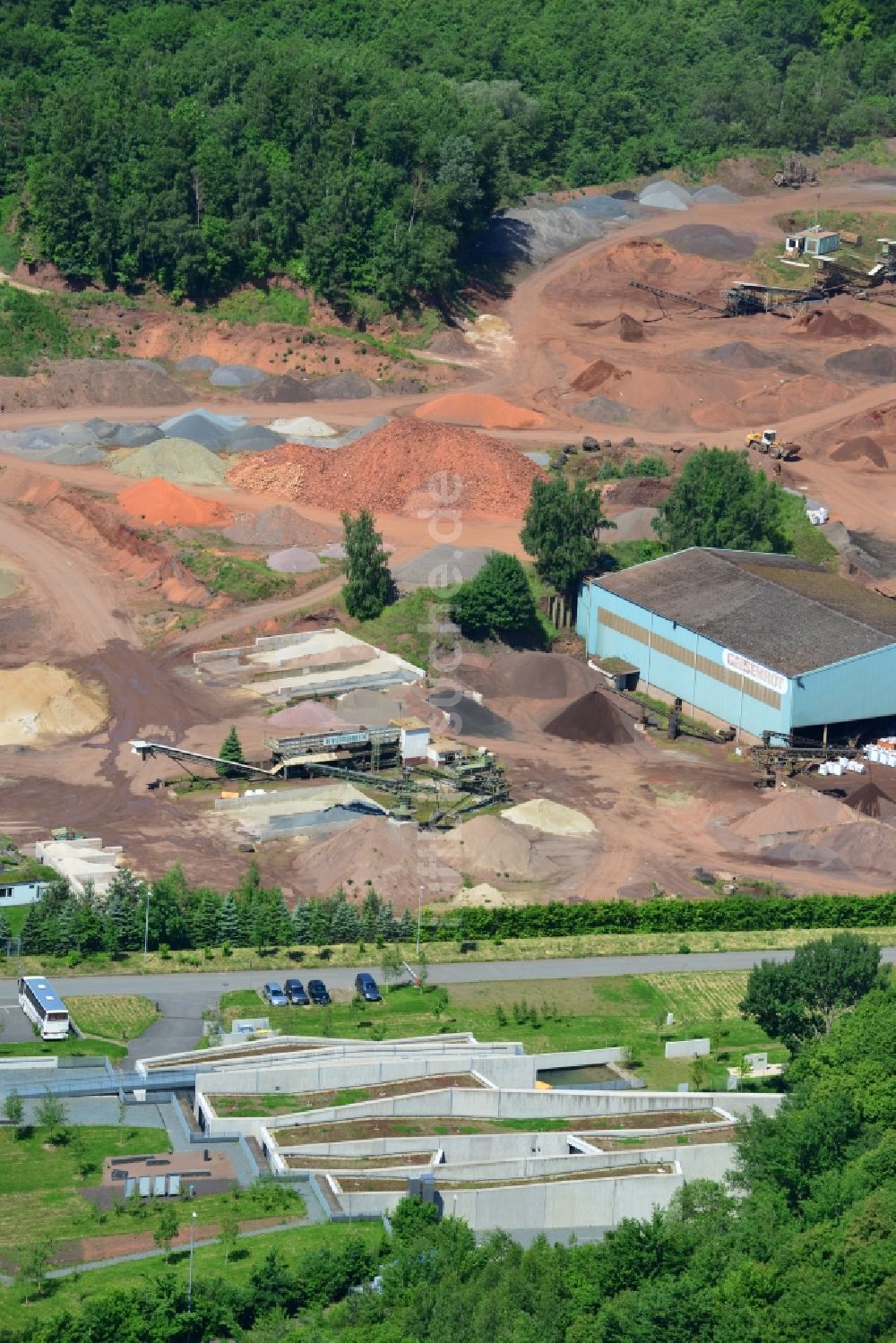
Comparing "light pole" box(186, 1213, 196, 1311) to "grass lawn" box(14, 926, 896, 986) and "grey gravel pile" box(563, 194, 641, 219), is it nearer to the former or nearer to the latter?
"grass lawn" box(14, 926, 896, 986)

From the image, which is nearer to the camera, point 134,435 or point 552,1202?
point 552,1202

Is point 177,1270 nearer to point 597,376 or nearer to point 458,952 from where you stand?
point 458,952

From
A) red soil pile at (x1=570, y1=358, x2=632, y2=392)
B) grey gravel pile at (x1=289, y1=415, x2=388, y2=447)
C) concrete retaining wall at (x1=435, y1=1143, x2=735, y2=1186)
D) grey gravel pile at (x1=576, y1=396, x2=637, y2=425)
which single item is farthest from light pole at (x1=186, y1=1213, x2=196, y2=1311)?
red soil pile at (x1=570, y1=358, x2=632, y2=392)

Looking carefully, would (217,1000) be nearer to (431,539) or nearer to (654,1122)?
(654,1122)

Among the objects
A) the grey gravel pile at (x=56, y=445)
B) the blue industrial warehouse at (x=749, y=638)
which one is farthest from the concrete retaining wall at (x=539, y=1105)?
the grey gravel pile at (x=56, y=445)

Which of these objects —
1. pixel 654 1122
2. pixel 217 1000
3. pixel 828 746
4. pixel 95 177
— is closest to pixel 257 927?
pixel 217 1000

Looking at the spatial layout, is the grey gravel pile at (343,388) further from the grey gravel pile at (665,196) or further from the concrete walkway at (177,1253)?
the concrete walkway at (177,1253)

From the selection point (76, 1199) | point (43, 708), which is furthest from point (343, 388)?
point (76, 1199)

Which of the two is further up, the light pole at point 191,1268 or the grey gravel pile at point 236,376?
the light pole at point 191,1268
